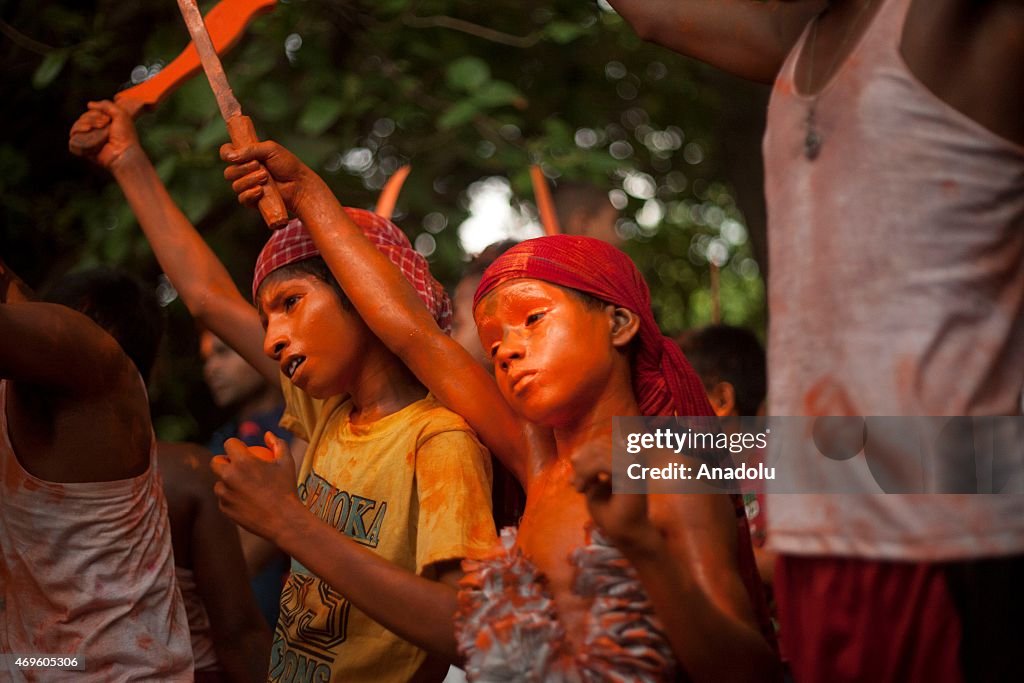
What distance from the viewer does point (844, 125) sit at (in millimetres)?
1662

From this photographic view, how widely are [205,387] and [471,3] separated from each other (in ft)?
6.56

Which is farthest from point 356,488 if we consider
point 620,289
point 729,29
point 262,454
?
point 729,29

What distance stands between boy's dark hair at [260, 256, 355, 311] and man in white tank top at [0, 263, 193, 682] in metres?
0.40

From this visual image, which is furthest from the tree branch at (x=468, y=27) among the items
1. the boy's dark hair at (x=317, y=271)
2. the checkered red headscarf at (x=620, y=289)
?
the checkered red headscarf at (x=620, y=289)

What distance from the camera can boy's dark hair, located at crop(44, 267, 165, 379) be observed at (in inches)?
120

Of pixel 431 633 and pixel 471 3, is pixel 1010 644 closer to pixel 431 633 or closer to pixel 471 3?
pixel 431 633

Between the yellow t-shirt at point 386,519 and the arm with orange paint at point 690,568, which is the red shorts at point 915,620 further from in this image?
the yellow t-shirt at point 386,519

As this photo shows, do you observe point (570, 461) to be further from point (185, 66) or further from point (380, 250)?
point (185, 66)

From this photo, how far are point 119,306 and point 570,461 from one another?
4.91 feet

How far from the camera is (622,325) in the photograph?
2.20 m

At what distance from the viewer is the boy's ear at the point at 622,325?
2.19 meters

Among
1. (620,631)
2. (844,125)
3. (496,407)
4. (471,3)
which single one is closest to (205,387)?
(471,3)

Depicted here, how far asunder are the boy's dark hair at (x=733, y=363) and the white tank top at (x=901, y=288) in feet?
6.69

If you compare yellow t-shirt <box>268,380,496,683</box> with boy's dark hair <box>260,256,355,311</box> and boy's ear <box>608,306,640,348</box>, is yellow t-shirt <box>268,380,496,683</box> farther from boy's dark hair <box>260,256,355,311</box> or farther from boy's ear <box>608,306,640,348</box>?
boy's ear <box>608,306,640,348</box>
